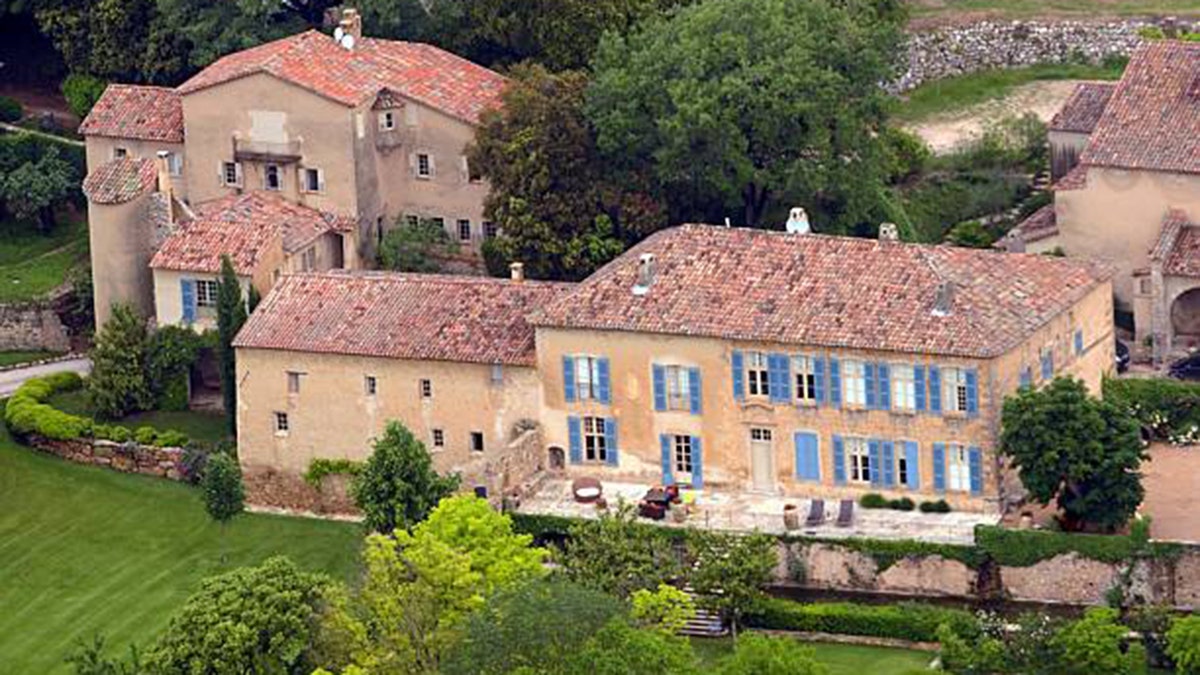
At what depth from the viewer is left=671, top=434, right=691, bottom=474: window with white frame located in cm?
11762

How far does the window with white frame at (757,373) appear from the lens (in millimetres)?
116188

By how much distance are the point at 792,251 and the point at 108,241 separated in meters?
22.8

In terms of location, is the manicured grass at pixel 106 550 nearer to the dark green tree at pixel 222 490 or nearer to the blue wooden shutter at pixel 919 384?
the dark green tree at pixel 222 490

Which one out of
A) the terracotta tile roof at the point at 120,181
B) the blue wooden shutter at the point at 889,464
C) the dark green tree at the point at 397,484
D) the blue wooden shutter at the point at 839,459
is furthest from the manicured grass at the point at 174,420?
the blue wooden shutter at the point at 889,464

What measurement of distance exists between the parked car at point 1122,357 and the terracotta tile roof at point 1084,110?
9.66 m

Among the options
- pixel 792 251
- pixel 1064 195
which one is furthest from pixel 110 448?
pixel 1064 195

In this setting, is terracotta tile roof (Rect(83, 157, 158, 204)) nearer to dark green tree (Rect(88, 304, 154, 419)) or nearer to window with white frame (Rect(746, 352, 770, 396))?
dark green tree (Rect(88, 304, 154, 419))

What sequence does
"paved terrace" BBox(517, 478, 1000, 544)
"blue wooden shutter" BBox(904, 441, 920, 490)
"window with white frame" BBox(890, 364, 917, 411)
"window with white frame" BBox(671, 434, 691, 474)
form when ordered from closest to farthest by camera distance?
"paved terrace" BBox(517, 478, 1000, 544), "window with white frame" BBox(890, 364, 917, 411), "blue wooden shutter" BBox(904, 441, 920, 490), "window with white frame" BBox(671, 434, 691, 474)

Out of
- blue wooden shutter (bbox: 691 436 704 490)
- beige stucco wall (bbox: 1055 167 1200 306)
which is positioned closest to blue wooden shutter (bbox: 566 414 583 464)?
blue wooden shutter (bbox: 691 436 704 490)

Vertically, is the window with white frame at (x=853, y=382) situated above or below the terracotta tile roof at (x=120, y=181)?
below

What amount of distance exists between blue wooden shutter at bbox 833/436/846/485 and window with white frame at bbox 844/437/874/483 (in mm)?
131

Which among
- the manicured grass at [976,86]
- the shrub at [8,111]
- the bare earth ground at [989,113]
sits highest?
the shrub at [8,111]

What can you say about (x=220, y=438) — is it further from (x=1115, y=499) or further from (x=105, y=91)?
(x=1115, y=499)

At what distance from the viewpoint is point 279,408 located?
122m
